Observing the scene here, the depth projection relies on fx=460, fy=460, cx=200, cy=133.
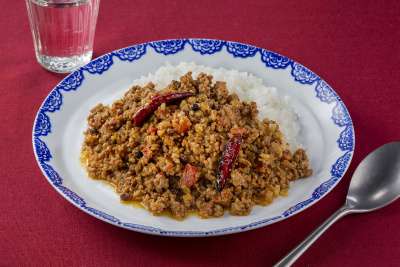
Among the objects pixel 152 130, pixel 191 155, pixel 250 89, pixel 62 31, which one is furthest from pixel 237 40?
pixel 191 155

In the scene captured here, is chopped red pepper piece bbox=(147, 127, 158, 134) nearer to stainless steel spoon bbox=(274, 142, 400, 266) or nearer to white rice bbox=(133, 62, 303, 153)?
white rice bbox=(133, 62, 303, 153)

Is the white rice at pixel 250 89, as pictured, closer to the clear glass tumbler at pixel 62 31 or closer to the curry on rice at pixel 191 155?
the curry on rice at pixel 191 155

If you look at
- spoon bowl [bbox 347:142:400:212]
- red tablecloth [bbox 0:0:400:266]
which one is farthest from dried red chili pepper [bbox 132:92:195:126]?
spoon bowl [bbox 347:142:400:212]

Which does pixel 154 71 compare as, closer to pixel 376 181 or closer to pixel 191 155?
pixel 191 155

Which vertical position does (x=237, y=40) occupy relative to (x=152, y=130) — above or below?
above

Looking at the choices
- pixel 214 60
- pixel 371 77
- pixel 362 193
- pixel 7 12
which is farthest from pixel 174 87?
pixel 7 12
